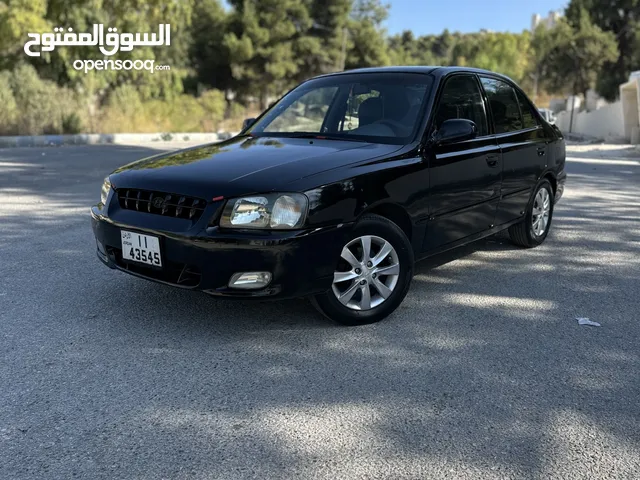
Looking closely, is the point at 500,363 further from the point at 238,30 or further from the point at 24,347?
the point at 238,30

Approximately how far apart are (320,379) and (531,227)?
356cm

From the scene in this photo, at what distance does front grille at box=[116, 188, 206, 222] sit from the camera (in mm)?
3629

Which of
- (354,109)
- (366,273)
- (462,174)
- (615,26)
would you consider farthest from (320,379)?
(615,26)

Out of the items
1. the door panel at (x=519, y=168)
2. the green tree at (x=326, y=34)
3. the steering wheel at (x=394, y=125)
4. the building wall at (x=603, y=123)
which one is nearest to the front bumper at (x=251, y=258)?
the steering wheel at (x=394, y=125)

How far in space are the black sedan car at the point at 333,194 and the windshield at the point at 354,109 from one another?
1 cm

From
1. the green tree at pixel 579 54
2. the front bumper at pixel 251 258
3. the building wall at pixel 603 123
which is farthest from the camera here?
the green tree at pixel 579 54

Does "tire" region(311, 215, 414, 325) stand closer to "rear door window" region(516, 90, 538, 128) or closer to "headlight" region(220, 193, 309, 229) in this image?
"headlight" region(220, 193, 309, 229)

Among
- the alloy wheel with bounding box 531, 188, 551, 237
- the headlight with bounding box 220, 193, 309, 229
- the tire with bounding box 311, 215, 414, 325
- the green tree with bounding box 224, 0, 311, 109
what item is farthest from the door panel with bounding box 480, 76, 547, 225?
the green tree with bounding box 224, 0, 311, 109

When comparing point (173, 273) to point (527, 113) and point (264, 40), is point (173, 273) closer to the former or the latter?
point (527, 113)

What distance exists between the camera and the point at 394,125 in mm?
4547

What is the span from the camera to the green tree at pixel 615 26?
4425cm

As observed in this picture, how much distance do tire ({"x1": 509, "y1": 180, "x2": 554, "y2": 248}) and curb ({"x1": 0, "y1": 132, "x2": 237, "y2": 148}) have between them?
12.0m

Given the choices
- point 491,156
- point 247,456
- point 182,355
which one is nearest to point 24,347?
point 182,355

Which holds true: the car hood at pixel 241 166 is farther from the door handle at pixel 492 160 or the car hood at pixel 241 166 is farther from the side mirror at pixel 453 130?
the door handle at pixel 492 160
